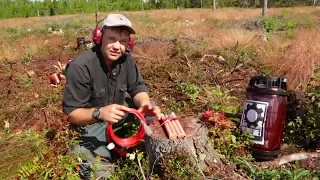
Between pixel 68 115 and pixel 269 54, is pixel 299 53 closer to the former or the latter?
pixel 269 54

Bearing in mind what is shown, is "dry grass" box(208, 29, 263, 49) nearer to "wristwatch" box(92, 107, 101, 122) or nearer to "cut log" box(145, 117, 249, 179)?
"cut log" box(145, 117, 249, 179)

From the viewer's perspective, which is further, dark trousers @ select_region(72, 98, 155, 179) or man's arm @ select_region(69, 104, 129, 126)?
dark trousers @ select_region(72, 98, 155, 179)

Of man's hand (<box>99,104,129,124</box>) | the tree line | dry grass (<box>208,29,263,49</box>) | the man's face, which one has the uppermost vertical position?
the tree line

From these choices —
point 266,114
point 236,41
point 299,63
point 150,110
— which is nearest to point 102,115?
point 150,110

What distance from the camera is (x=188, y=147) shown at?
2879 millimetres

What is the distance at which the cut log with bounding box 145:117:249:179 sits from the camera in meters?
2.85

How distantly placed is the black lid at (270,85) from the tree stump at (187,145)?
0.61 m

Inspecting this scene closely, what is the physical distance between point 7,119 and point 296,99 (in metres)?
3.93

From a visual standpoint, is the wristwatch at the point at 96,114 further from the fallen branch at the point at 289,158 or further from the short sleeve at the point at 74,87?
the fallen branch at the point at 289,158

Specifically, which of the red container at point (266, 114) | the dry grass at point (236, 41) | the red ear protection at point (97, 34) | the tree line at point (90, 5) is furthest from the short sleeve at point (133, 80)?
the tree line at point (90, 5)

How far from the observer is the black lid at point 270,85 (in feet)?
10.6

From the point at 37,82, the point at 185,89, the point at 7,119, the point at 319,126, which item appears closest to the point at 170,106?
the point at 185,89

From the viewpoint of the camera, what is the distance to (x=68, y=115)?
3.05 m

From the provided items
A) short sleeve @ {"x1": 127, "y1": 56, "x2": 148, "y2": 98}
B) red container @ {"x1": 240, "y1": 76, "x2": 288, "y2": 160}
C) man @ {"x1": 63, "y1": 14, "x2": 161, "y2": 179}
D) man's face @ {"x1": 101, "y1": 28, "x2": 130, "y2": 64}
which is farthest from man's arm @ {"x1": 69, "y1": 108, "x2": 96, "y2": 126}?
red container @ {"x1": 240, "y1": 76, "x2": 288, "y2": 160}
